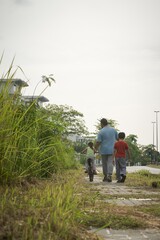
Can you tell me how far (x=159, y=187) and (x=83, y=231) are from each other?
6245 millimetres

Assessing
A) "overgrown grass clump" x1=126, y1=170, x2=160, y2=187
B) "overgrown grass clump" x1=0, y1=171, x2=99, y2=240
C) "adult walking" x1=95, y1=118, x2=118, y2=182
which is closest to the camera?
"overgrown grass clump" x1=0, y1=171, x2=99, y2=240

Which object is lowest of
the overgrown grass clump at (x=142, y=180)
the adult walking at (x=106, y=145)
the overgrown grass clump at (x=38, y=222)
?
the overgrown grass clump at (x=38, y=222)

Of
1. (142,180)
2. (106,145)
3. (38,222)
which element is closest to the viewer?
(38,222)

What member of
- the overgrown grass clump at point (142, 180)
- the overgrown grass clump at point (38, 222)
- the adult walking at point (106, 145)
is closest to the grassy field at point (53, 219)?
the overgrown grass clump at point (38, 222)

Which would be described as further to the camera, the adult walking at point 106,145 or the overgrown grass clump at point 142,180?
the adult walking at point 106,145

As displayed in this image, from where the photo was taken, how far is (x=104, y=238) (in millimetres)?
3178

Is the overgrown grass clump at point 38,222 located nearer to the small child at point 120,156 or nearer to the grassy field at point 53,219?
the grassy field at point 53,219

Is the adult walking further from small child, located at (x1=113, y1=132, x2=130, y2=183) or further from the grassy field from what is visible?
the grassy field

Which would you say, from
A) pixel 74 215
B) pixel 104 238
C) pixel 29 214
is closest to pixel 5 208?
pixel 29 214

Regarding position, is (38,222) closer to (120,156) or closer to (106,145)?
(106,145)

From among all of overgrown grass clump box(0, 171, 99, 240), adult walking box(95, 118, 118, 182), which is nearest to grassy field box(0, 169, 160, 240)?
overgrown grass clump box(0, 171, 99, 240)

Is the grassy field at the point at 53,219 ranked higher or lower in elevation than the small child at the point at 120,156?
lower

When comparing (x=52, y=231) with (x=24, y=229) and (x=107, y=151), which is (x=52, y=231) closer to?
(x=24, y=229)

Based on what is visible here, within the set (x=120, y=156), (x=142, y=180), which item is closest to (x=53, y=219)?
(x=120, y=156)
